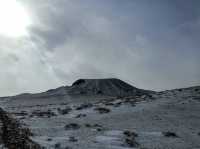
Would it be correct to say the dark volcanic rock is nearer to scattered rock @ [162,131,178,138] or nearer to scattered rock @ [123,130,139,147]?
scattered rock @ [162,131,178,138]

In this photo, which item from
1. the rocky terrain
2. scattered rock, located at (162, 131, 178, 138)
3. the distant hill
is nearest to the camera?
the rocky terrain

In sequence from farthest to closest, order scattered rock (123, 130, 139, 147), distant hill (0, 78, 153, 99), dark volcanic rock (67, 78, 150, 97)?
1. dark volcanic rock (67, 78, 150, 97)
2. distant hill (0, 78, 153, 99)
3. scattered rock (123, 130, 139, 147)

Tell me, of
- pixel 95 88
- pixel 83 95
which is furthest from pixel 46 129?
pixel 95 88

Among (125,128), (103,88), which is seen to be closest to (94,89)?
(103,88)

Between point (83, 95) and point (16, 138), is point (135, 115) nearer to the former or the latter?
point (16, 138)

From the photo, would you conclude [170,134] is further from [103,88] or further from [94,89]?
[103,88]

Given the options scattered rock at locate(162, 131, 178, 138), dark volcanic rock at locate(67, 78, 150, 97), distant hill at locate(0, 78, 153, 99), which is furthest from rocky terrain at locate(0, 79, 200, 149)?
dark volcanic rock at locate(67, 78, 150, 97)

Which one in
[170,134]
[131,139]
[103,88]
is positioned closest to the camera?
[131,139]

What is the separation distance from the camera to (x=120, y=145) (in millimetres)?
17344

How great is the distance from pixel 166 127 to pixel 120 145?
7.70 metres

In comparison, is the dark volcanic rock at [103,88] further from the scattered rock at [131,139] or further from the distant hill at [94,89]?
the scattered rock at [131,139]

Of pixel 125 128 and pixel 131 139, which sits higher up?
pixel 125 128

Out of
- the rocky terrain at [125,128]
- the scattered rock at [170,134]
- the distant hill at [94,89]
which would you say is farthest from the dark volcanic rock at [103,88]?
the scattered rock at [170,134]

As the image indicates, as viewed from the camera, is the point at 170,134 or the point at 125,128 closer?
the point at 170,134
